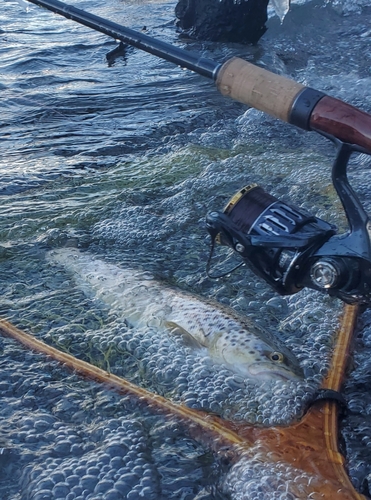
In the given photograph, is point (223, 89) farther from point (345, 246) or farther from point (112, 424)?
point (112, 424)

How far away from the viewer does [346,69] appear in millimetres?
8141

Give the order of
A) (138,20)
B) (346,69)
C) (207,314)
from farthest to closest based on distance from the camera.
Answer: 1. (138,20)
2. (346,69)
3. (207,314)

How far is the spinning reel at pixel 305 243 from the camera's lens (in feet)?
8.09

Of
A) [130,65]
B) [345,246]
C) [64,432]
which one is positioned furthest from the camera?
[130,65]

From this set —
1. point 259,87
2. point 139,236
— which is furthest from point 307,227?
point 139,236

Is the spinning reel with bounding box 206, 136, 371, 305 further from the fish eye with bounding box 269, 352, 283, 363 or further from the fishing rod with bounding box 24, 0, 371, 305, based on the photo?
the fish eye with bounding box 269, 352, 283, 363

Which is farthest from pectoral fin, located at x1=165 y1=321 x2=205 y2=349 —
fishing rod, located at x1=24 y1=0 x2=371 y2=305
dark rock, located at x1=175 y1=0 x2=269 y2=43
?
dark rock, located at x1=175 y1=0 x2=269 y2=43

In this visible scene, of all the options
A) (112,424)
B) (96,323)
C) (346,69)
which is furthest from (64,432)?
(346,69)

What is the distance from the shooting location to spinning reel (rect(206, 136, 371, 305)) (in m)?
2.46

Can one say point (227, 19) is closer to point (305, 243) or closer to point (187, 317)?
point (187, 317)

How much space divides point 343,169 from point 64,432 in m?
1.88

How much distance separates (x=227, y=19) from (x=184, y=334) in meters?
7.22

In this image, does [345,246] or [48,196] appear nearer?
[345,246]

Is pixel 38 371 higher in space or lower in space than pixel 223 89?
lower
